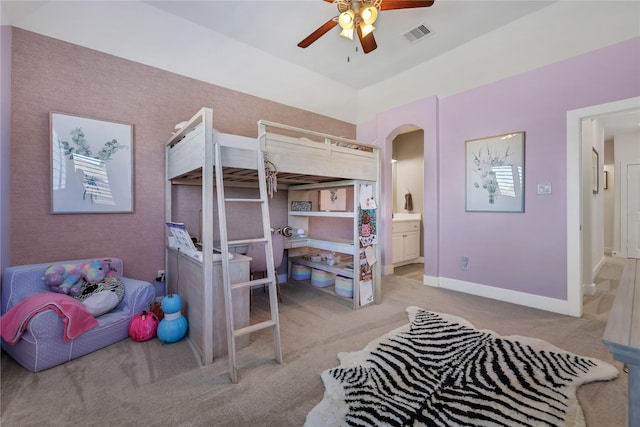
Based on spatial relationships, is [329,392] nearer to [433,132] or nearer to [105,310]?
[105,310]

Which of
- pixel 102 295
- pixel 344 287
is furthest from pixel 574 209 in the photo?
pixel 102 295

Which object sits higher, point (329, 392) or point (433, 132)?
point (433, 132)

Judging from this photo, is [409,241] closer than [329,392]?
No

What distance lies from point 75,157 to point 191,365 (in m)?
2.19

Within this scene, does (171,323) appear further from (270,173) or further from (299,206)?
(299,206)

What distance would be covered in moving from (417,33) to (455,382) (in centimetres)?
371

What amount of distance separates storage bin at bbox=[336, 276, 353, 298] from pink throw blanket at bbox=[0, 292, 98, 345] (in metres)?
2.31

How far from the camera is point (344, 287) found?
10.7 feet

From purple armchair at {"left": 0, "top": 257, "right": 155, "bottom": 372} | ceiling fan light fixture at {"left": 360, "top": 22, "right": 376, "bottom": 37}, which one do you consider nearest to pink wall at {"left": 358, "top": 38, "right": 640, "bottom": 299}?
ceiling fan light fixture at {"left": 360, "top": 22, "right": 376, "bottom": 37}

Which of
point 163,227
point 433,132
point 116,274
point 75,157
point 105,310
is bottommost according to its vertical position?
point 105,310

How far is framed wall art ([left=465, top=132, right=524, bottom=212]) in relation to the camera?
10.5 ft

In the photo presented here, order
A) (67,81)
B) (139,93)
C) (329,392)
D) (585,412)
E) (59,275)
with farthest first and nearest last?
(139,93) → (67,81) → (59,275) → (329,392) → (585,412)

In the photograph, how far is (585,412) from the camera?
1.52 metres

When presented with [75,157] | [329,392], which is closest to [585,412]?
[329,392]
